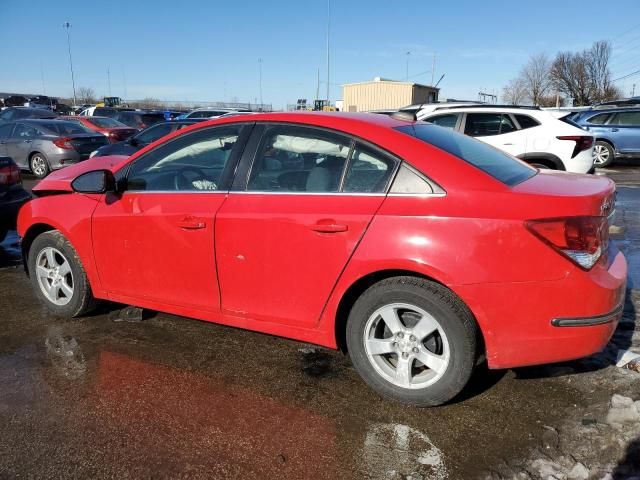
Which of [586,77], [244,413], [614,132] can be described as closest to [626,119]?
[614,132]

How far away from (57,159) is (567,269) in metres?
12.7

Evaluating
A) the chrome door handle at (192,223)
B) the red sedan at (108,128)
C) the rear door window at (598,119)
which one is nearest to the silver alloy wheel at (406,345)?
the chrome door handle at (192,223)

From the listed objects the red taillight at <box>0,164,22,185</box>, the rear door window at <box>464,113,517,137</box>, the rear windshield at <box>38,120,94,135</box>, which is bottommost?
the red taillight at <box>0,164,22,185</box>

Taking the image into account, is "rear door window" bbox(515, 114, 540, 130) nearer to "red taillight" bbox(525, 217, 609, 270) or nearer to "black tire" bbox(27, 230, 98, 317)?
"red taillight" bbox(525, 217, 609, 270)

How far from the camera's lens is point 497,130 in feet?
29.8

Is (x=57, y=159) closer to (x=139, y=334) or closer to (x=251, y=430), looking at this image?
(x=139, y=334)

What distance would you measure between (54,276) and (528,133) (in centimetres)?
762

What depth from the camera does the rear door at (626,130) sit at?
14.4 metres

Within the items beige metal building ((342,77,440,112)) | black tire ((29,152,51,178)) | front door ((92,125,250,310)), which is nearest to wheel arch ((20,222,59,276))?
front door ((92,125,250,310))

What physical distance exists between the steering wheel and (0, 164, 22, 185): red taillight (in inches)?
145

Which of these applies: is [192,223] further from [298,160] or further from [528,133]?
[528,133]

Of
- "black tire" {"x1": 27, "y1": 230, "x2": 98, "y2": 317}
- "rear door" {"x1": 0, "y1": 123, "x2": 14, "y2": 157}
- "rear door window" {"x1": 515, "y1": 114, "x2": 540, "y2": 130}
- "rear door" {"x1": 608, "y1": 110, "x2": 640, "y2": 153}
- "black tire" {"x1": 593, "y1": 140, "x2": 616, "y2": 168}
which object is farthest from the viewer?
"black tire" {"x1": 593, "y1": 140, "x2": 616, "y2": 168}

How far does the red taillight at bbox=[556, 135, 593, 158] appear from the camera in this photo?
8.45 metres

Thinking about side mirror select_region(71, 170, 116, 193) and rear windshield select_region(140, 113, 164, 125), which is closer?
side mirror select_region(71, 170, 116, 193)
